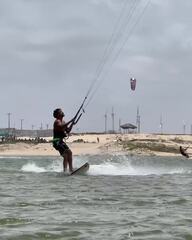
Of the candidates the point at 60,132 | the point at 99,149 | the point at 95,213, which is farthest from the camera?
the point at 99,149

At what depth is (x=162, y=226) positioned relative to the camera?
832cm

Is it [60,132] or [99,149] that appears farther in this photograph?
[99,149]

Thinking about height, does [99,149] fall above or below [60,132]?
below

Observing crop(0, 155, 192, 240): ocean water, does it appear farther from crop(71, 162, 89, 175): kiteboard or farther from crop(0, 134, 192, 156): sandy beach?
crop(0, 134, 192, 156): sandy beach

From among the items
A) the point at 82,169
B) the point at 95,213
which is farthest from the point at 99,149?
the point at 95,213

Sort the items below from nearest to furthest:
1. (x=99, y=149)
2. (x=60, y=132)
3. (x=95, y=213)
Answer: (x=95, y=213)
(x=60, y=132)
(x=99, y=149)

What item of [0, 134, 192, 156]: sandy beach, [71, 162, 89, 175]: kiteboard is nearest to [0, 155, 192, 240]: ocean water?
[71, 162, 89, 175]: kiteboard

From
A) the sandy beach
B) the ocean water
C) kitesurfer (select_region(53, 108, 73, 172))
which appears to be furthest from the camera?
the sandy beach

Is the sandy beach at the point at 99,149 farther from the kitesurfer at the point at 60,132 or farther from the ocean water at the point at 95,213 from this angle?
the ocean water at the point at 95,213

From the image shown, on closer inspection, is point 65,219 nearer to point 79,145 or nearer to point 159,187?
point 159,187

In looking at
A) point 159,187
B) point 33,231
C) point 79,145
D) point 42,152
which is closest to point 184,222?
point 33,231

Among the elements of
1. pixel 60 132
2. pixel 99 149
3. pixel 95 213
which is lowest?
pixel 99 149

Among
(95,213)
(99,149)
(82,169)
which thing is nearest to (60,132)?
(82,169)

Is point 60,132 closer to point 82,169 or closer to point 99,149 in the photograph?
point 82,169
